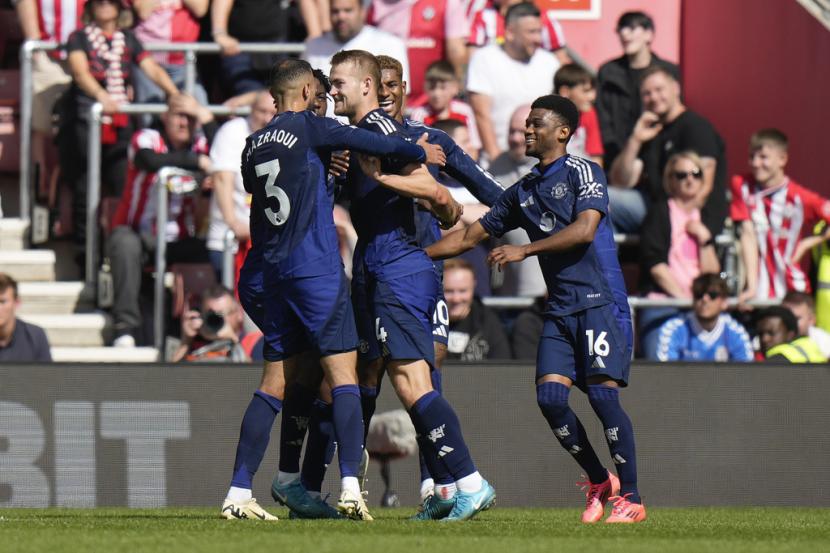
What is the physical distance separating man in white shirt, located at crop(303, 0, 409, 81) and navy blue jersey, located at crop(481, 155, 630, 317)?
491cm

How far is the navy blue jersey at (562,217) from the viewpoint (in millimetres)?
8195

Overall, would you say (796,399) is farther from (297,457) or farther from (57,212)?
(57,212)

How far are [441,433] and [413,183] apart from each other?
3.87 feet

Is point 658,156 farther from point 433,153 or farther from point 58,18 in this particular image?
point 433,153

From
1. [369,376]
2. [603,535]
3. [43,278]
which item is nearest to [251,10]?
[43,278]

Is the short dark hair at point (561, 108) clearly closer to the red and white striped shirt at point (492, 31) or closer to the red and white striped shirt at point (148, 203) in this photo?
the red and white striped shirt at point (148, 203)

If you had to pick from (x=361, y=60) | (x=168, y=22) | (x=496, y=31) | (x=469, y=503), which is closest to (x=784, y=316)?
(x=496, y=31)

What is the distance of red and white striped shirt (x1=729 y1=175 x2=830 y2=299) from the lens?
13055mm

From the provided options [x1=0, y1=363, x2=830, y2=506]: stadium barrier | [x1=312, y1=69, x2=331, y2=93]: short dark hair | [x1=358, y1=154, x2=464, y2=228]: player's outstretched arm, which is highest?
[x1=312, y1=69, x2=331, y2=93]: short dark hair

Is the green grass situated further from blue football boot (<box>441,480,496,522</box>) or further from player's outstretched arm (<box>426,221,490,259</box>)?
player's outstretched arm (<box>426,221,490,259</box>)

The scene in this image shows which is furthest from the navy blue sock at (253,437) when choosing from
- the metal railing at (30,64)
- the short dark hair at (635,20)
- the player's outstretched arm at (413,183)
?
→ the short dark hair at (635,20)

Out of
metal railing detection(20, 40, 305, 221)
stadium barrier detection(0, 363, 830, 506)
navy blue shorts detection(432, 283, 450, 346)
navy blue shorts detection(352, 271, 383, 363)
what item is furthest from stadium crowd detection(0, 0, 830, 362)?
navy blue shorts detection(352, 271, 383, 363)

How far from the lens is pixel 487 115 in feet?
43.3

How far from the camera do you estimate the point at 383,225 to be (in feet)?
26.2
